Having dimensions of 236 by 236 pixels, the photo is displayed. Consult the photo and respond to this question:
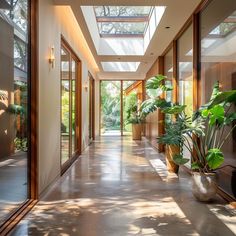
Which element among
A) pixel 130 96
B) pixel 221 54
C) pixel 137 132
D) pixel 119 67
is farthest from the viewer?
pixel 130 96

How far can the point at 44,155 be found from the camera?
461cm

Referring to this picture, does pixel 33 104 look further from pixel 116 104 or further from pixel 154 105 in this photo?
pixel 116 104

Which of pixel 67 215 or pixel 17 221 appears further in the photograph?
pixel 67 215

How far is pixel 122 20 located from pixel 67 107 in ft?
10.2

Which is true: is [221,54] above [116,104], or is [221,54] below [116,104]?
above

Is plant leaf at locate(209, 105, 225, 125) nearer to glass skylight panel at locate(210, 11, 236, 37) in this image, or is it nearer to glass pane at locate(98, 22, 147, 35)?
glass skylight panel at locate(210, 11, 236, 37)

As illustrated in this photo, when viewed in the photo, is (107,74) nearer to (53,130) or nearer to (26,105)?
(53,130)

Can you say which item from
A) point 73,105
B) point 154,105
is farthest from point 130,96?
point 154,105

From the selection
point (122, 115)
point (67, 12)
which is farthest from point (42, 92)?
point (122, 115)

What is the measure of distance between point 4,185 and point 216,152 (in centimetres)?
249

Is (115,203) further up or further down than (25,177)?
further down

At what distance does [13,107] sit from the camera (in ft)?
10.9

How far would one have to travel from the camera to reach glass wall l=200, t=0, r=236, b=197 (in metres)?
4.11

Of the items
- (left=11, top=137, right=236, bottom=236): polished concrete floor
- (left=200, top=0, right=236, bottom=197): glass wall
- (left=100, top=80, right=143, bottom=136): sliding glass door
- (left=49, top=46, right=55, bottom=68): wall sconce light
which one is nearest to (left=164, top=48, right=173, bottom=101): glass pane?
(left=200, top=0, right=236, bottom=197): glass wall
